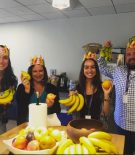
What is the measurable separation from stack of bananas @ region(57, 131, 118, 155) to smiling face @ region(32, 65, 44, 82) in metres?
1.26

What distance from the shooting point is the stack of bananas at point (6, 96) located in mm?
2080

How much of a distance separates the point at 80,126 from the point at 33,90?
0.91m

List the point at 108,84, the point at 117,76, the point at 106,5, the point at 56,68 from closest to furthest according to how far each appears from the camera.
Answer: the point at 108,84, the point at 117,76, the point at 106,5, the point at 56,68

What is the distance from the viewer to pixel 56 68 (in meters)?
5.38

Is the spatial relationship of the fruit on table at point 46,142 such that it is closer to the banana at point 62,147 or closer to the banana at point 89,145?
the banana at point 62,147

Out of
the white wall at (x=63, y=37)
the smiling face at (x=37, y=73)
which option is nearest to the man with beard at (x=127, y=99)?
the smiling face at (x=37, y=73)

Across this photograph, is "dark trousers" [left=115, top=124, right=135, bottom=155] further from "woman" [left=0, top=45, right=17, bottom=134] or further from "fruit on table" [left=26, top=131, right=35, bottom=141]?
"fruit on table" [left=26, top=131, right=35, bottom=141]

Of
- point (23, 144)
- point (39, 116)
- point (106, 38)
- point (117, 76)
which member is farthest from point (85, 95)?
point (106, 38)

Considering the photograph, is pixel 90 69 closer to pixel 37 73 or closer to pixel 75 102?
pixel 75 102

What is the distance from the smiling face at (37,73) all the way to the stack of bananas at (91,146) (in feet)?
4.14

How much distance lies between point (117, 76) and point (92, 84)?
0.94 feet

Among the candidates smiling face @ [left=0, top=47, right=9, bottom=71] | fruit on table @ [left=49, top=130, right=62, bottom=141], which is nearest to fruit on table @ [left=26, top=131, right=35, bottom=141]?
fruit on table @ [left=49, top=130, right=62, bottom=141]

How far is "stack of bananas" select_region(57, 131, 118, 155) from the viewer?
3.50 ft

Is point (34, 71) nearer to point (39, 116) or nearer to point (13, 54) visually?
point (39, 116)
